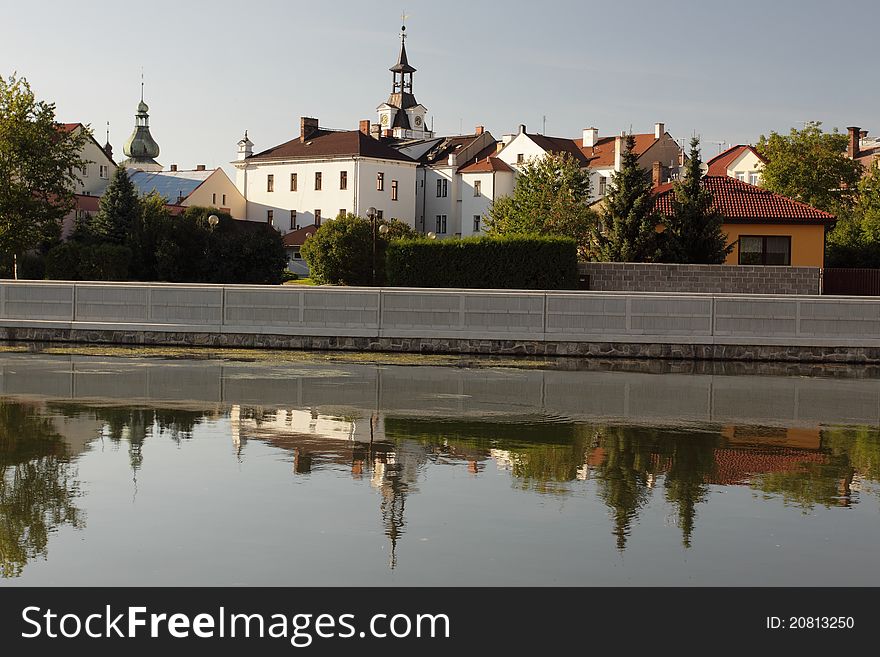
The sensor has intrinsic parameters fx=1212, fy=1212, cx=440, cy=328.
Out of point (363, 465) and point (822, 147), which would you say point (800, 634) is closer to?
point (363, 465)

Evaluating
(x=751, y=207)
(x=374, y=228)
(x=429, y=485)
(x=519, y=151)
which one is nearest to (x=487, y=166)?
(x=519, y=151)

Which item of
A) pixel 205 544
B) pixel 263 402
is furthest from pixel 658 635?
pixel 263 402

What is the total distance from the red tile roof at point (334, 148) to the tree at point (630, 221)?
60.1 meters

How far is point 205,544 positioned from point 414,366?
16567mm

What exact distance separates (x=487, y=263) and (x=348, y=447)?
22.4 meters

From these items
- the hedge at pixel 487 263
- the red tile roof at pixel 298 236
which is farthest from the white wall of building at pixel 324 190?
the hedge at pixel 487 263

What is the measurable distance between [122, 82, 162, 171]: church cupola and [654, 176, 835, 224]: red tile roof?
114 meters

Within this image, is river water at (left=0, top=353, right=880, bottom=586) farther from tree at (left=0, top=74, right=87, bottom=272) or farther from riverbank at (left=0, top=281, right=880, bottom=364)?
tree at (left=0, top=74, right=87, bottom=272)

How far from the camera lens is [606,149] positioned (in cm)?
10806

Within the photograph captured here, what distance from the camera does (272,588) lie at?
8008 millimetres

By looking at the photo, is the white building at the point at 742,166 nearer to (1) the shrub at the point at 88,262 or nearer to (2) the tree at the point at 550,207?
(2) the tree at the point at 550,207

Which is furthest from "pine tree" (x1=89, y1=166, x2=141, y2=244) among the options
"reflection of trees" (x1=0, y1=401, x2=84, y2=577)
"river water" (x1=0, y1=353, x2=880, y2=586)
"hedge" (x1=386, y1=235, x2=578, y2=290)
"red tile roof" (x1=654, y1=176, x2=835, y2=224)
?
"reflection of trees" (x1=0, y1=401, x2=84, y2=577)

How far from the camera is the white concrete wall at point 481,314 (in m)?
29.7

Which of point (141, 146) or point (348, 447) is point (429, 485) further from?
point (141, 146)
